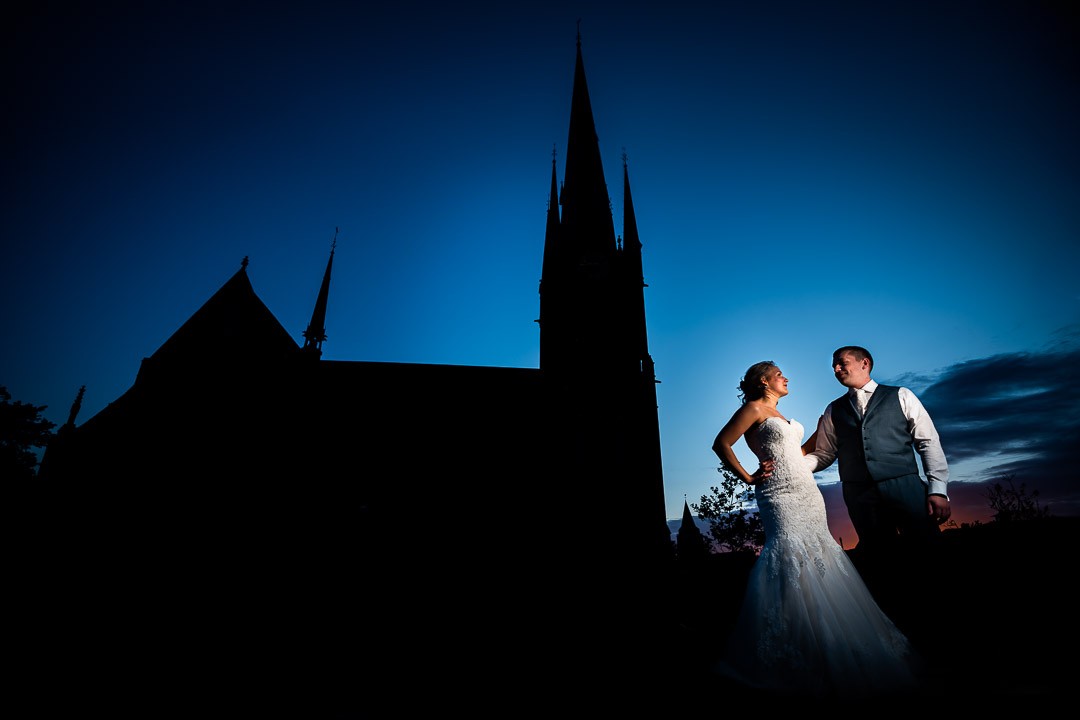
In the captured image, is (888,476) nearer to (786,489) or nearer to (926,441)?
(926,441)

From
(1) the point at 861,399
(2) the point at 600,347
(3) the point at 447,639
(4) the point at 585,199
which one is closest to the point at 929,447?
(1) the point at 861,399

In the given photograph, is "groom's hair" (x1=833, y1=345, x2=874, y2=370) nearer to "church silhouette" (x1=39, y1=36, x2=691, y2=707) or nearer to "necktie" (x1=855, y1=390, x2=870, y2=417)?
"necktie" (x1=855, y1=390, x2=870, y2=417)

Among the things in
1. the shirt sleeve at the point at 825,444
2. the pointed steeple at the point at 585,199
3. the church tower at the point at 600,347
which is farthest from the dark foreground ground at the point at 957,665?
the pointed steeple at the point at 585,199

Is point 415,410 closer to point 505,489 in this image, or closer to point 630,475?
point 505,489

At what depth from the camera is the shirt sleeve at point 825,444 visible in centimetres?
358

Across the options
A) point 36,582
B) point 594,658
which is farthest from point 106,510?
point 594,658

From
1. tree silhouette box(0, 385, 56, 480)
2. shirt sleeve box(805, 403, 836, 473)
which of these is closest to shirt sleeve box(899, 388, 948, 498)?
shirt sleeve box(805, 403, 836, 473)

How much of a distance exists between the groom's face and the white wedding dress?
0.58 meters

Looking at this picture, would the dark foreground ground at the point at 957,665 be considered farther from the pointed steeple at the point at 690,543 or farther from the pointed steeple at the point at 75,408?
the pointed steeple at the point at 690,543

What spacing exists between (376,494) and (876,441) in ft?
65.8

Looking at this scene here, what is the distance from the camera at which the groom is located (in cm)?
309

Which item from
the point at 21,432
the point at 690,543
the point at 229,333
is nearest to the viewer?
the point at 229,333

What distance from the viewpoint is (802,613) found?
2770 mm

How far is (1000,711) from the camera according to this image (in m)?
2.03
